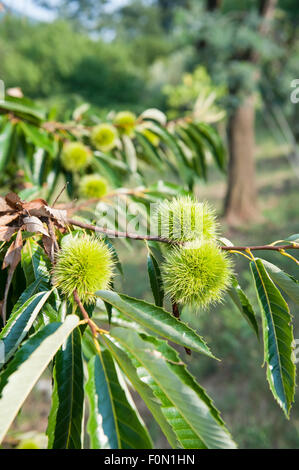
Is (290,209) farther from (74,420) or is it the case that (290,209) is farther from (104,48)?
(104,48)

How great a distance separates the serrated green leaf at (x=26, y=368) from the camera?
36cm

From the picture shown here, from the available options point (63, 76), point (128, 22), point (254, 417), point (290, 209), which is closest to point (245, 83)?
point (290, 209)

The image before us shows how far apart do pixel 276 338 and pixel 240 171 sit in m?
5.34

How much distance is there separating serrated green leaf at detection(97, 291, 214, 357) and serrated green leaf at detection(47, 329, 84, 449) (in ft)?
0.25

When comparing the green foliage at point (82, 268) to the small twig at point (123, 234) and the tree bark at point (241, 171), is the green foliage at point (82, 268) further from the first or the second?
the tree bark at point (241, 171)

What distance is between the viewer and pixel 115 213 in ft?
3.03

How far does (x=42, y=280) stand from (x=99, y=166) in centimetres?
67

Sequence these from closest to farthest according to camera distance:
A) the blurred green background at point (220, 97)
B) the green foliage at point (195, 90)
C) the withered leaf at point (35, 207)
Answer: the withered leaf at point (35, 207) → the blurred green background at point (220, 97) → the green foliage at point (195, 90)

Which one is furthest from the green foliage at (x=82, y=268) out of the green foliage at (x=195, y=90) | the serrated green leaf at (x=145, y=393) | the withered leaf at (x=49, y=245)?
the green foliage at (x=195, y=90)

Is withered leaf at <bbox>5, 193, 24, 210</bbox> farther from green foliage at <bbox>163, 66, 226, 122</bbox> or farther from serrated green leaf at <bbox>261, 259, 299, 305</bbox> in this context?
green foliage at <bbox>163, 66, 226, 122</bbox>

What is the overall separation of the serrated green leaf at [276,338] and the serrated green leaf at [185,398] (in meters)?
0.15

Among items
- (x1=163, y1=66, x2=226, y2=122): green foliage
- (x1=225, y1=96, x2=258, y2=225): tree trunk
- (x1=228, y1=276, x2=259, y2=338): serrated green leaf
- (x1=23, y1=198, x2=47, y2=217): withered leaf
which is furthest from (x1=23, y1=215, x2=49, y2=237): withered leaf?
(x1=225, y1=96, x2=258, y2=225): tree trunk

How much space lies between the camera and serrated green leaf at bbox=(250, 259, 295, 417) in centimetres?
50

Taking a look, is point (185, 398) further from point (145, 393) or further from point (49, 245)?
point (49, 245)
